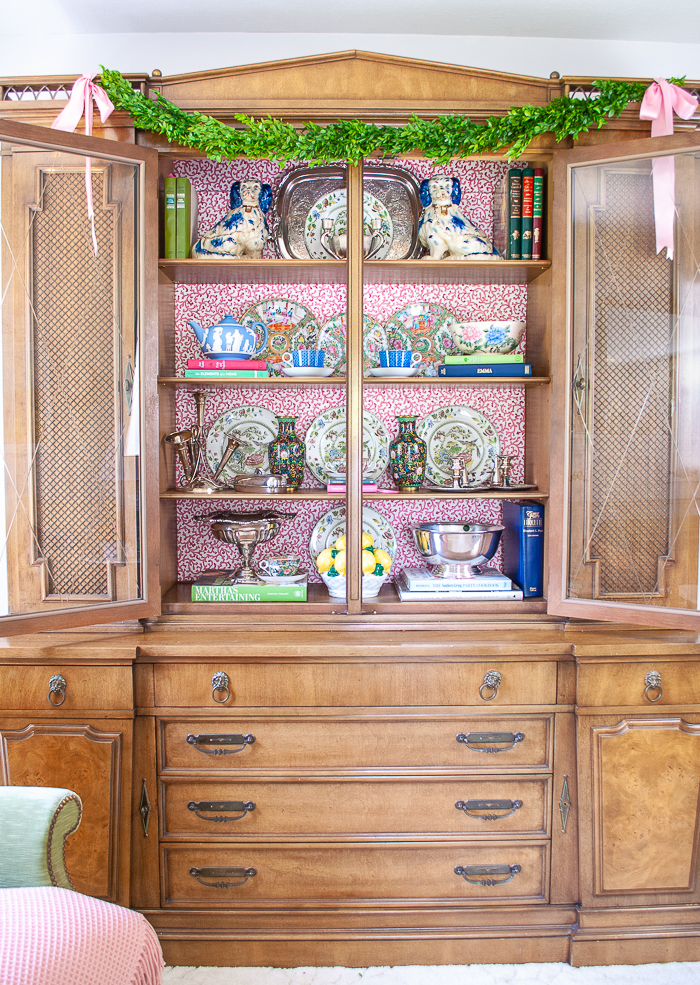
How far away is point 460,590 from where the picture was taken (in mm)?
1922

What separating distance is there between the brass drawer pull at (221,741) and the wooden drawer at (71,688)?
0.20 meters

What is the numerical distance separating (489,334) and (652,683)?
1146mm

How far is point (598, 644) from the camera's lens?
173 cm

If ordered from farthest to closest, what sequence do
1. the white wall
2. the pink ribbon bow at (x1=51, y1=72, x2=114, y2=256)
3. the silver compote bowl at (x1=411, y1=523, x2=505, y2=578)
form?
1. the white wall
2. the silver compote bowl at (x1=411, y1=523, x2=505, y2=578)
3. the pink ribbon bow at (x1=51, y1=72, x2=114, y2=256)

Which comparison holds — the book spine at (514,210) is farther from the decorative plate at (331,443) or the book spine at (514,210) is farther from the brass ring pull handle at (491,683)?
the brass ring pull handle at (491,683)

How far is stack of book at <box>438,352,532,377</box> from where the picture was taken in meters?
1.93

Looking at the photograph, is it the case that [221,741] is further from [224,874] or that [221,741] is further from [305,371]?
[305,371]

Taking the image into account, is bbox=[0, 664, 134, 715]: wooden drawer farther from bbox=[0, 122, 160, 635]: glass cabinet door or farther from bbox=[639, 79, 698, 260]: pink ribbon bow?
bbox=[639, 79, 698, 260]: pink ribbon bow

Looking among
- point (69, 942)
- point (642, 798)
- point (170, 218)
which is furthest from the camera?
point (170, 218)

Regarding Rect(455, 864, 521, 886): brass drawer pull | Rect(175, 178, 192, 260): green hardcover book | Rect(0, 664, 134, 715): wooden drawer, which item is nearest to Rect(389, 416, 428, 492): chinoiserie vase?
Rect(175, 178, 192, 260): green hardcover book

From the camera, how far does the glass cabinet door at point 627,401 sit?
1.73 meters

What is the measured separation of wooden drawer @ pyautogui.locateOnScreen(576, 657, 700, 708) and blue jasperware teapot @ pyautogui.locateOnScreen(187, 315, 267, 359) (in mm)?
1372

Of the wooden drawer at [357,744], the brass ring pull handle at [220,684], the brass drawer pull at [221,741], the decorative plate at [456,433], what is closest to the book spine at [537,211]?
the decorative plate at [456,433]

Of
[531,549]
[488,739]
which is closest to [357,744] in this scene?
[488,739]
